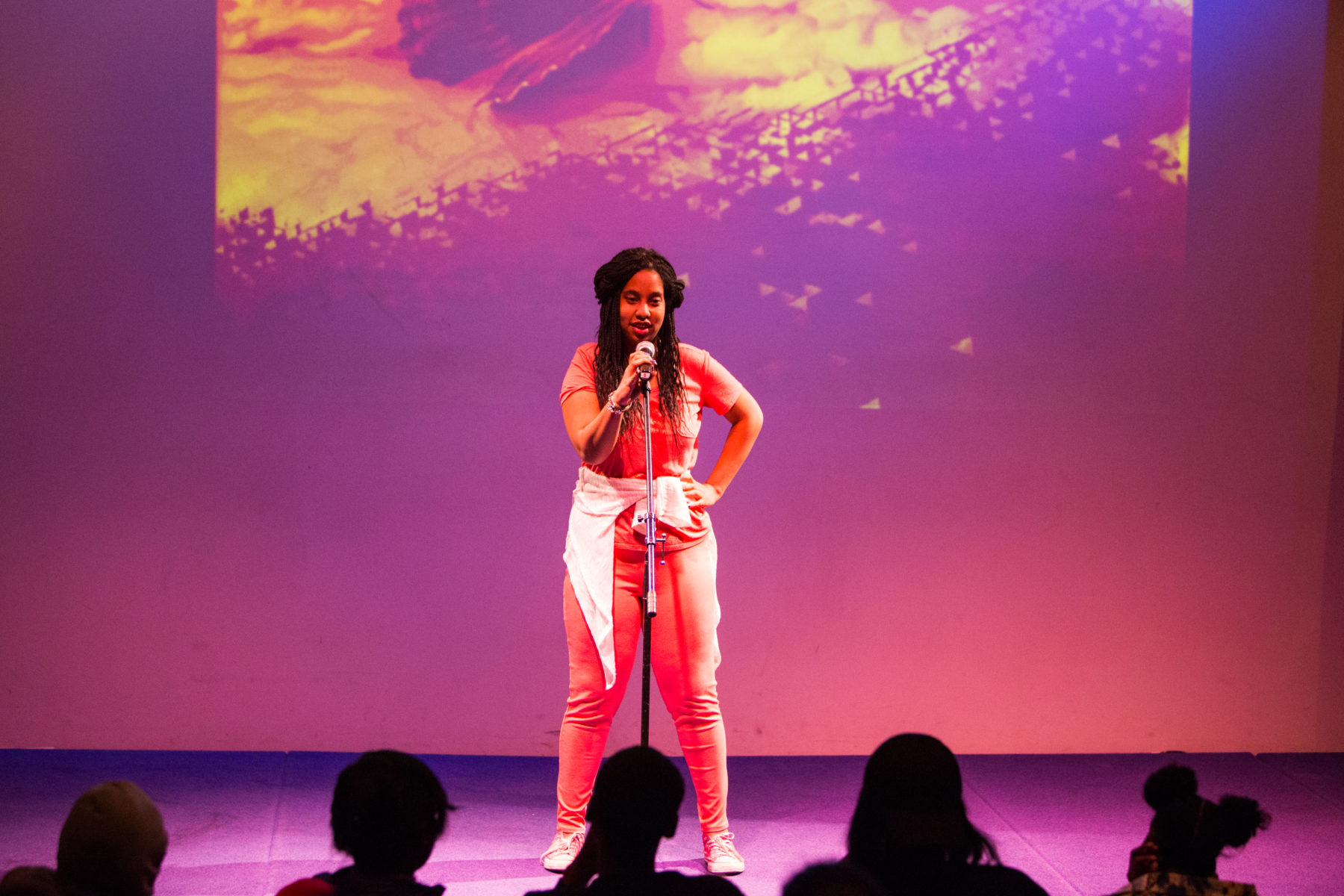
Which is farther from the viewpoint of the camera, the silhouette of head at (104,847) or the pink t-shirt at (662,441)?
the pink t-shirt at (662,441)

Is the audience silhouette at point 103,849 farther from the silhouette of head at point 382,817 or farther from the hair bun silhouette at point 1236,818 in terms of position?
the hair bun silhouette at point 1236,818

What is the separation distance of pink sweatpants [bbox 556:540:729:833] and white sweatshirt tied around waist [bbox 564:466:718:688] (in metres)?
0.03

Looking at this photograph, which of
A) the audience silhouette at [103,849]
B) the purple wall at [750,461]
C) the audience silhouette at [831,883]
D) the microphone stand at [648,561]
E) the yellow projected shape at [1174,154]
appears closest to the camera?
the audience silhouette at [831,883]

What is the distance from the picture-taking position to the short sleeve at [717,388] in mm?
2891

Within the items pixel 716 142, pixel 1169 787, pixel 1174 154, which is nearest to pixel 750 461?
pixel 716 142

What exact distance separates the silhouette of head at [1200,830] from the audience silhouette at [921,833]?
0.91 feet

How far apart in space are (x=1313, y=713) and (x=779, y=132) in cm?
265

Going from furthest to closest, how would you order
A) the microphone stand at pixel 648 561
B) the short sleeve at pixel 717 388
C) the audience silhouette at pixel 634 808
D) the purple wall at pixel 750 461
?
1. the purple wall at pixel 750 461
2. the short sleeve at pixel 717 388
3. the microphone stand at pixel 648 561
4. the audience silhouette at pixel 634 808

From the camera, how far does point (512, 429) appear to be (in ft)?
12.3

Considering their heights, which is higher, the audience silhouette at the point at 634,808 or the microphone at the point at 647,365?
the microphone at the point at 647,365

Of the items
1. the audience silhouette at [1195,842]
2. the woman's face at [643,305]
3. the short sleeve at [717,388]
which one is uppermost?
the woman's face at [643,305]

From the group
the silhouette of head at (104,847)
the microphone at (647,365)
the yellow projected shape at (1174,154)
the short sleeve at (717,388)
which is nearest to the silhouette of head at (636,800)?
the silhouette of head at (104,847)

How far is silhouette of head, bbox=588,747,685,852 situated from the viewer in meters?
1.68

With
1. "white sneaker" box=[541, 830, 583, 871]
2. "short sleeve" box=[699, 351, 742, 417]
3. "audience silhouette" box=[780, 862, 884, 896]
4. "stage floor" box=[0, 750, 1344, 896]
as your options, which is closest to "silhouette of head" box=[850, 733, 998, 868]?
"audience silhouette" box=[780, 862, 884, 896]
